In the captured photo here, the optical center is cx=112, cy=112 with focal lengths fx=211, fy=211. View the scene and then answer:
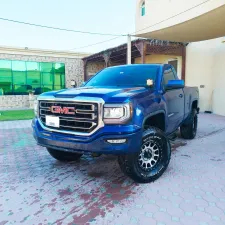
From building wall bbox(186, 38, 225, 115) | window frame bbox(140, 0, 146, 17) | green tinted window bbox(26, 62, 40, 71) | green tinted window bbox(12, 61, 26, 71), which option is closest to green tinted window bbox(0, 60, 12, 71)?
green tinted window bbox(12, 61, 26, 71)

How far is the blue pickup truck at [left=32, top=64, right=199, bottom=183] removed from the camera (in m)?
2.77

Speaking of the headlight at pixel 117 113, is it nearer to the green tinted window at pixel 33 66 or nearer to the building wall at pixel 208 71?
the building wall at pixel 208 71

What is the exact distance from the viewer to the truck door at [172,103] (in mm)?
3975

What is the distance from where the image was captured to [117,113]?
2.77 meters

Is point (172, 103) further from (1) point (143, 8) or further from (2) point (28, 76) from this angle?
(2) point (28, 76)

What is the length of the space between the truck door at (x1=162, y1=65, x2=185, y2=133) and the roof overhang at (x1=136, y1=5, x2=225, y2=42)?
4.47 metres

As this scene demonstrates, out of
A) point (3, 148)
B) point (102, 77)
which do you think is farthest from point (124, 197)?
point (3, 148)

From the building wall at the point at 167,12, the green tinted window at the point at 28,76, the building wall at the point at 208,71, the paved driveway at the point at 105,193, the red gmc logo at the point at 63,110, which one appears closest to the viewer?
the paved driveway at the point at 105,193

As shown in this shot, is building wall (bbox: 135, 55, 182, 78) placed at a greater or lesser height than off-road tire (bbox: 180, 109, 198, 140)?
greater

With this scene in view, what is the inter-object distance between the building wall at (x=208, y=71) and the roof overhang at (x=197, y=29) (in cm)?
109

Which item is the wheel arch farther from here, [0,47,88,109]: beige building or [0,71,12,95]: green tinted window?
[0,71,12,95]: green tinted window

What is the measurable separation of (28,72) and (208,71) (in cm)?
1359

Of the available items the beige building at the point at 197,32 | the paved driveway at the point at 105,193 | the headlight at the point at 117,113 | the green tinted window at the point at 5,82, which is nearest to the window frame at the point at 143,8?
the beige building at the point at 197,32

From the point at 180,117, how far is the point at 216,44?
8.40 meters
